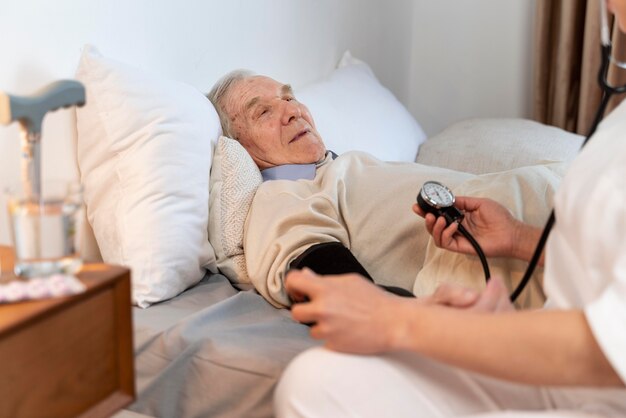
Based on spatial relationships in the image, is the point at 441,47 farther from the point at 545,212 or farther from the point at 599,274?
the point at 599,274

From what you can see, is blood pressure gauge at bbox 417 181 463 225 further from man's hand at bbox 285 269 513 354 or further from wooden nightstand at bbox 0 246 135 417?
wooden nightstand at bbox 0 246 135 417

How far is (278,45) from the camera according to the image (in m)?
2.13

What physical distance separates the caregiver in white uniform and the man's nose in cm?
78

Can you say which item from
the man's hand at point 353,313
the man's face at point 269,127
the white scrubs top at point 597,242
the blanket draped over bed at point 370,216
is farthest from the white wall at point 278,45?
the white scrubs top at point 597,242

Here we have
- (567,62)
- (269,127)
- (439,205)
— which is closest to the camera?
(439,205)

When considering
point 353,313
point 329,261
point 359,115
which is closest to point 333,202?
point 329,261

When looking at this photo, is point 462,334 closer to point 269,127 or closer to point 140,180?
point 140,180

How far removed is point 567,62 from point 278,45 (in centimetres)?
114

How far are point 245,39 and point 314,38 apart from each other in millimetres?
424

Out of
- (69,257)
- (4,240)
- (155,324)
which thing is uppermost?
(69,257)

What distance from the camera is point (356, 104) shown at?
7.30ft

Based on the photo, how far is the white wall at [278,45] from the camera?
130cm

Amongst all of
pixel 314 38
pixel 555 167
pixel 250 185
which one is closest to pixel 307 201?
pixel 250 185

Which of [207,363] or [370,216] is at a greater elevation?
[370,216]
